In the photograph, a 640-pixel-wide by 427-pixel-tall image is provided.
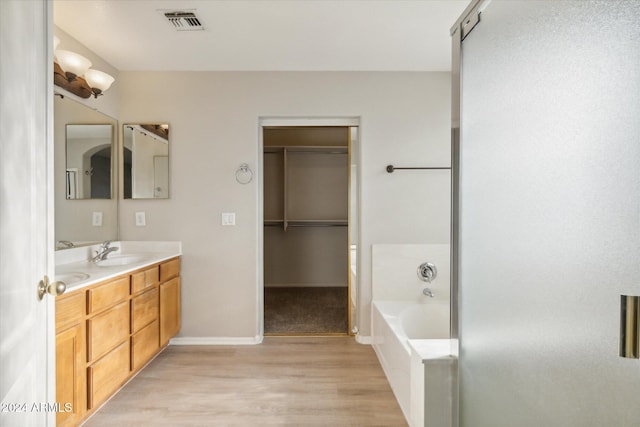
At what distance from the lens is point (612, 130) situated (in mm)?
617

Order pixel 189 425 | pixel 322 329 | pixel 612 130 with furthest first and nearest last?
pixel 322 329 → pixel 189 425 → pixel 612 130

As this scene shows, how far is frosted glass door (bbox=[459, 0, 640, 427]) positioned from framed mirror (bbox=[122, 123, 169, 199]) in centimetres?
273

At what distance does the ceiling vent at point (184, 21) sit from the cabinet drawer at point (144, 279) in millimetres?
1723

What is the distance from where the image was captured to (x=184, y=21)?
7.66 feet

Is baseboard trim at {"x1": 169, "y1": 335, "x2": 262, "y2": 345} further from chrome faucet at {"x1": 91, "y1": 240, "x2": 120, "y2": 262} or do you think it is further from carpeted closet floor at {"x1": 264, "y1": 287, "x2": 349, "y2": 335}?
chrome faucet at {"x1": 91, "y1": 240, "x2": 120, "y2": 262}

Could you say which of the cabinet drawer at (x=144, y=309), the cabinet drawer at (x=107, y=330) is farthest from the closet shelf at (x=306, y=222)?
the cabinet drawer at (x=107, y=330)

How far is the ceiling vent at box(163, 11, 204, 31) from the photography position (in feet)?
7.39

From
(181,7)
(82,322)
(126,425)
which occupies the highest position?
(181,7)

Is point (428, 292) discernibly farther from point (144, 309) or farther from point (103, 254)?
point (103, 254)

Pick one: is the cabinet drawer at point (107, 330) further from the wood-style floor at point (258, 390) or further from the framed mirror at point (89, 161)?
the framed mirror at point (89, 161)

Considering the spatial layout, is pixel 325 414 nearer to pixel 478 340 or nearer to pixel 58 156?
pixel 478 340

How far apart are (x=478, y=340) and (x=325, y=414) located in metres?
1.31

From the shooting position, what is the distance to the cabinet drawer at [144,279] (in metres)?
2.36

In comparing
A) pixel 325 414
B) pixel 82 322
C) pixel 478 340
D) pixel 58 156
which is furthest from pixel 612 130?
pixel 58 156
